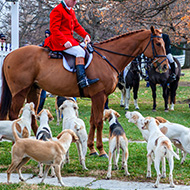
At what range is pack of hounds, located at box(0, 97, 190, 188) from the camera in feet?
18.3

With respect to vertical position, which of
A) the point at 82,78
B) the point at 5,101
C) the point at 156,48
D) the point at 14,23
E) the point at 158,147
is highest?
the point at 14,23

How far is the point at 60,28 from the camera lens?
7832 millimetres

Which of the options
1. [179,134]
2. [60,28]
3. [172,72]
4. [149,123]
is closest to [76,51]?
[60,28]

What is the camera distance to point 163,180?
6.02 m

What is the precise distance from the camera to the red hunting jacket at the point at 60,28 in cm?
753

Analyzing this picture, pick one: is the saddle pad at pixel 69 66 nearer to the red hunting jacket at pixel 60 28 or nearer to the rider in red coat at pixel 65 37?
the rider in red coat at pixel 65 37

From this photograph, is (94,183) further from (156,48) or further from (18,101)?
(156,48)

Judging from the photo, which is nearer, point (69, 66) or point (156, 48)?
point (69, 66)

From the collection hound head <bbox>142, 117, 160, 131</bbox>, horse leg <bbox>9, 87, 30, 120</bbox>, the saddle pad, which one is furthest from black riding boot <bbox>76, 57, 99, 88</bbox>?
hound head <bbox>142, 117, 160, 131</bbox>

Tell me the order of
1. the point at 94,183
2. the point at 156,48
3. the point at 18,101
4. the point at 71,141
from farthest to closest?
1. the point at 156,48
2. the point at 18,101
3. the point at 71,141
4. the point at 94,183

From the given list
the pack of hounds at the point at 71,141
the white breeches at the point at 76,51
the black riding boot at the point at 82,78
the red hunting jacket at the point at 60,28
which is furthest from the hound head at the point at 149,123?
the red hunting jacket at the point at 60,28

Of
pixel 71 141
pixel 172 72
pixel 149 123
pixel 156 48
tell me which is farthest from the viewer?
pixel 172 72

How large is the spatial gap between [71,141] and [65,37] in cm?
254

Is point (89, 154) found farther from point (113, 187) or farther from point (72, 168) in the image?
point (113, 187)
